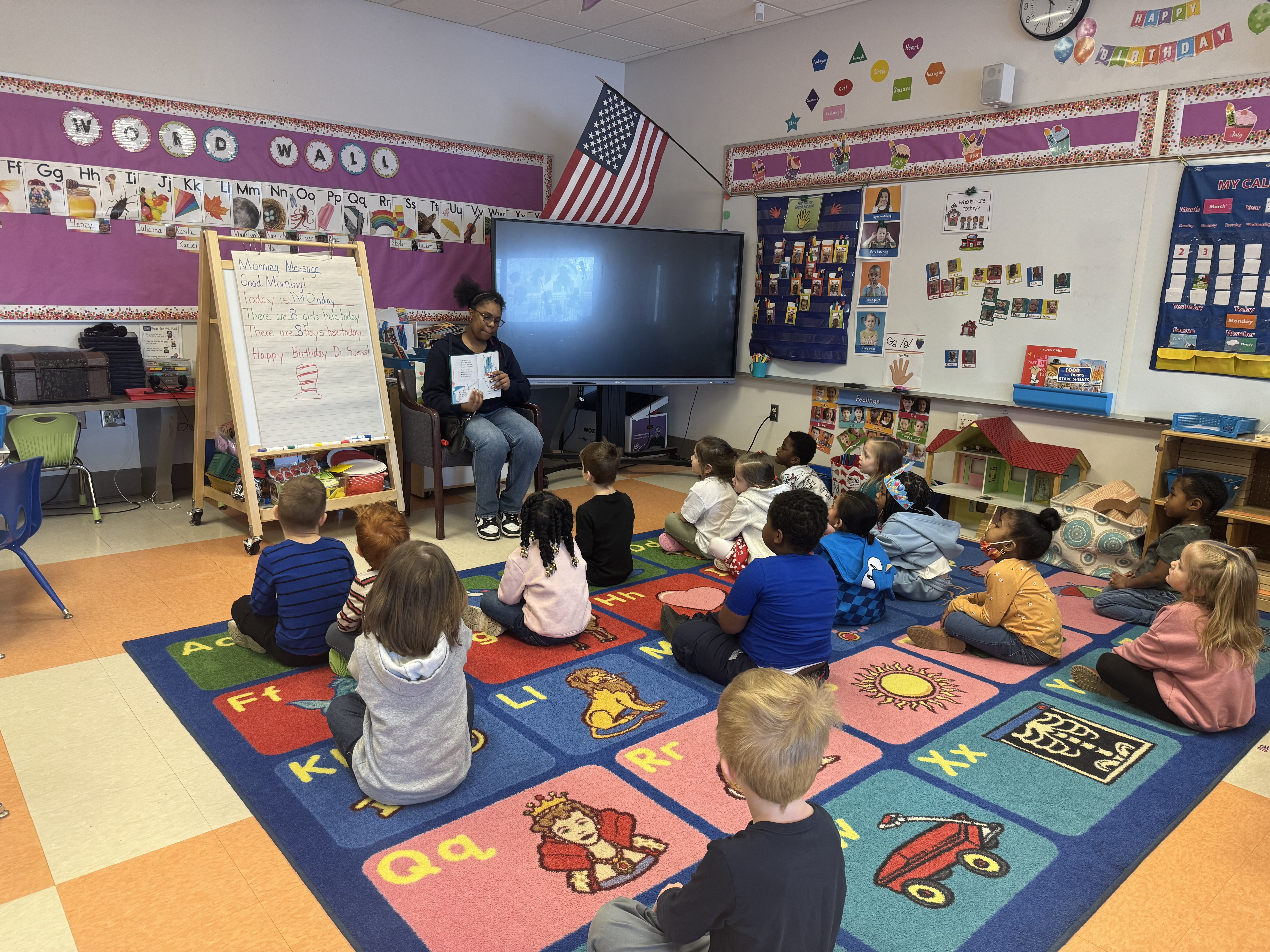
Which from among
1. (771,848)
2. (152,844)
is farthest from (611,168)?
(771,848)

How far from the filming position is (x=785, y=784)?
4.34 feet

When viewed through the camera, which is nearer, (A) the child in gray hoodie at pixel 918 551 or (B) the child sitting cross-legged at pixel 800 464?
(A) the child in gray hoodie at pixel 918 551

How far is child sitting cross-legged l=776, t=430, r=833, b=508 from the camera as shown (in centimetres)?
454

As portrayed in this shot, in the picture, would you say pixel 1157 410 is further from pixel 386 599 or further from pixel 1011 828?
pixel 386 599

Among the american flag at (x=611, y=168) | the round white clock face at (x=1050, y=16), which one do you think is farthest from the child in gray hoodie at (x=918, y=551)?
the american flag at (x=611, y=168)

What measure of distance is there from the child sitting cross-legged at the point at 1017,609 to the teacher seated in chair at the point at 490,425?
2.44m

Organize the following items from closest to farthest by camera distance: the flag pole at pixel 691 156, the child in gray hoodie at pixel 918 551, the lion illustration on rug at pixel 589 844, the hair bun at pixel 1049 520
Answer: the lion illustration on rug at pixel 589 844, the hair bun at pixel 1049 520, the child in gray hoodie at pixel 918 551, the flag pole at pixel 691 156

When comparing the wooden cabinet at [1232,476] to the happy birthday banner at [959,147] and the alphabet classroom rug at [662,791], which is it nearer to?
the alphabet classroom rug at [662,791]

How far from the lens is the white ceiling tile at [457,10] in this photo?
5488 mm

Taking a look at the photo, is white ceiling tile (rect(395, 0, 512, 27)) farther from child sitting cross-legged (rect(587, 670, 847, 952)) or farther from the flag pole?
child sitting cross-legged (rect(587, 670, 847, 952))

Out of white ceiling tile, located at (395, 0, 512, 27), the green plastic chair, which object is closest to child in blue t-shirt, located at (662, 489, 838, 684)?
the green plastic chair

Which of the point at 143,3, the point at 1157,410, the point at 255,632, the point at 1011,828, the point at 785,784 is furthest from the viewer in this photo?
the point at 143,3

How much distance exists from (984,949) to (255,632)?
2.46 meters

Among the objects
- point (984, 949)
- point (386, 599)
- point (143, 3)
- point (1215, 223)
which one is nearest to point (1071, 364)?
point (1215, 223)
